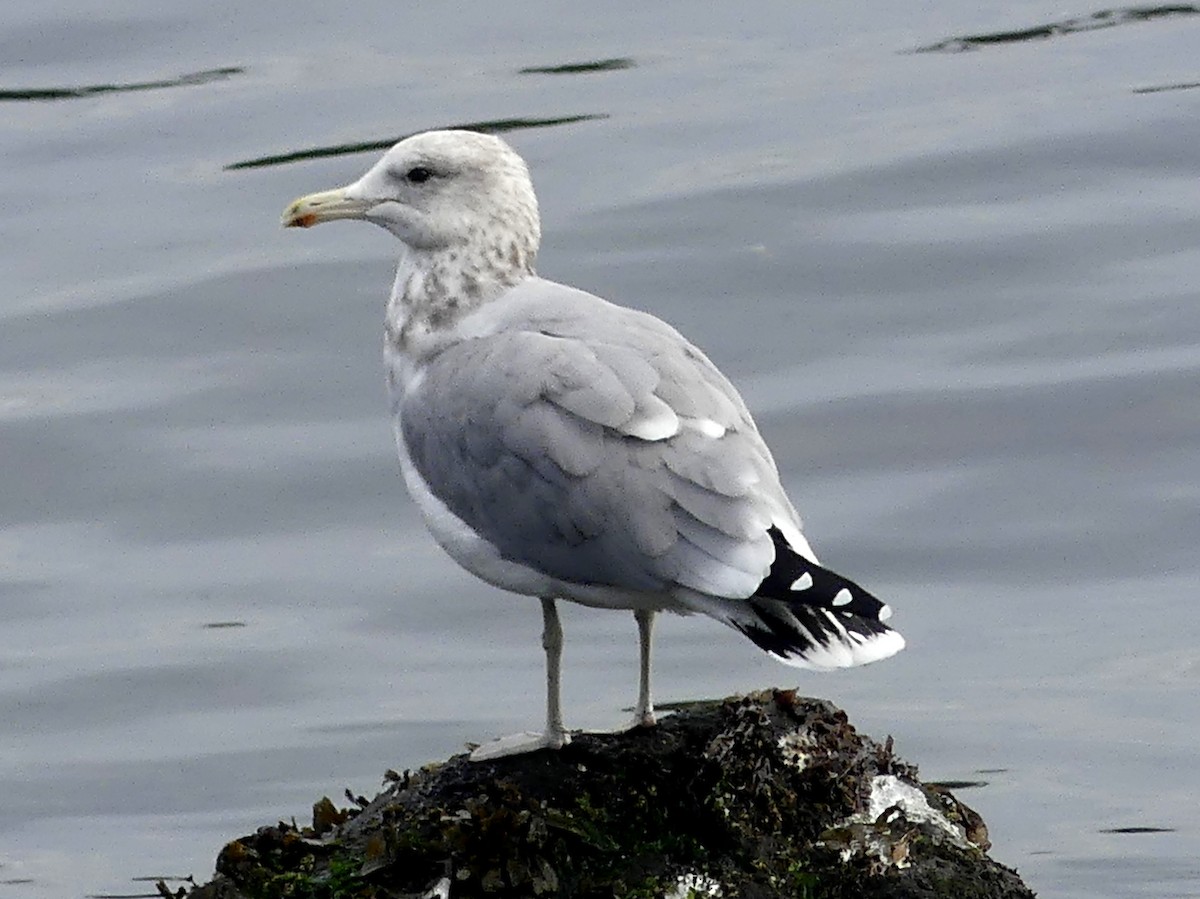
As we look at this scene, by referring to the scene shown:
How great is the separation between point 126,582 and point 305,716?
1691 millimetres

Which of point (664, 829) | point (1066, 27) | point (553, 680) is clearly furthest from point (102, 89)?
point (664, 829)

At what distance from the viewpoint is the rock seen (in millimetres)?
6809

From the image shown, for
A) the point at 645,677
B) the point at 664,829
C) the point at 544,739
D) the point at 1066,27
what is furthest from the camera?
the point at 1066,27

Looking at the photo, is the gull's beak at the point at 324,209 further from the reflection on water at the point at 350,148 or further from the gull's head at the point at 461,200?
the reflection on water at the point at 350,148

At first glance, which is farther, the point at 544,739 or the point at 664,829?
the point at 544,739

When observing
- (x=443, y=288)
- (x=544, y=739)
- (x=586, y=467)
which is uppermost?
(x=443, y=288)

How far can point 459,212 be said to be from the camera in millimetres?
8125

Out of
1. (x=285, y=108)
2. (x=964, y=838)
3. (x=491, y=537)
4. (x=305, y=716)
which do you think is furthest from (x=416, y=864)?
(x=285, y=108)

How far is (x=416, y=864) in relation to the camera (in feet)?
22.6

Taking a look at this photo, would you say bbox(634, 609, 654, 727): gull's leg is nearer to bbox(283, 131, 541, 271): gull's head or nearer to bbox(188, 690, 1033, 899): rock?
bbox(188, 690, 1033, 899): rock

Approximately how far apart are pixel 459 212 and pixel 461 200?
0.13 feet

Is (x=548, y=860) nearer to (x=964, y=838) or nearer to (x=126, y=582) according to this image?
(x=964, y=838)

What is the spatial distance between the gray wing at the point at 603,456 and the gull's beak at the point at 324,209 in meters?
0.90

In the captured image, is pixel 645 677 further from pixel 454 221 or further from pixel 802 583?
pixel 454 221
